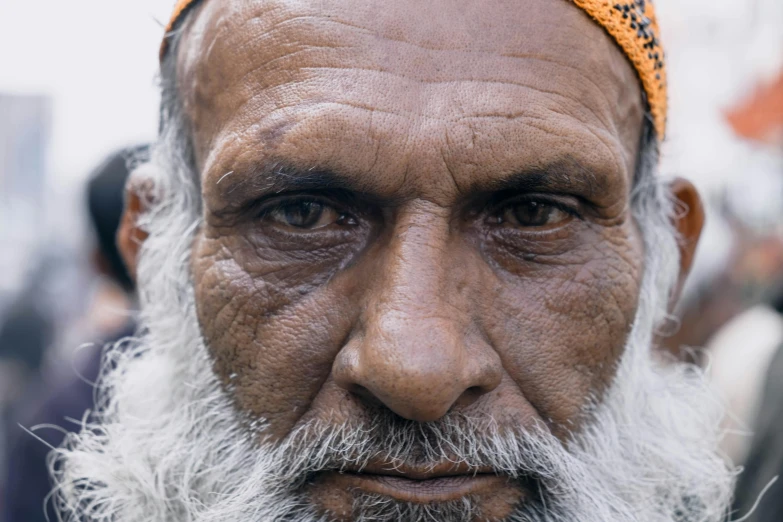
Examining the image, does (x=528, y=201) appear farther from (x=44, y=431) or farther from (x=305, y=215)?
(x=44, y=431)

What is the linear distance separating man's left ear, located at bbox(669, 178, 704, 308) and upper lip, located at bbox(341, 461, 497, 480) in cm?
104

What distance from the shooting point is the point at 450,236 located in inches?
67.2

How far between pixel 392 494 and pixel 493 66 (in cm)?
95

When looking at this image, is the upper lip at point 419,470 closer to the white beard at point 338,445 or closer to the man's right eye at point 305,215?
the white beard at point 338,445

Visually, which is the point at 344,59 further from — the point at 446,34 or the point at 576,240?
the point at 576,240

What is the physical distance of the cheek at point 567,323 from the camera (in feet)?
5.60

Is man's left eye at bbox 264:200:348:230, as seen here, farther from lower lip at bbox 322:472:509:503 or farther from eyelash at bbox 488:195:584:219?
lower lip at bbox 322:472:509:503

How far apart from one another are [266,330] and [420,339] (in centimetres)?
44

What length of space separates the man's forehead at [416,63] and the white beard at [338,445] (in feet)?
1.48

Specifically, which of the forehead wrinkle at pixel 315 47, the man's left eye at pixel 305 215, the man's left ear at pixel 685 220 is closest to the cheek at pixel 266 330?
the man's left eye at pixel 305 215

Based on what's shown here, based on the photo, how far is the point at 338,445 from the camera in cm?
162

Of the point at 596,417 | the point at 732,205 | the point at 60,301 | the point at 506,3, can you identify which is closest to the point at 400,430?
the point at 596,417

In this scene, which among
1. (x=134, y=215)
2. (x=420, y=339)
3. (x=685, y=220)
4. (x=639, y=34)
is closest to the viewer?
(x=420, y=339)

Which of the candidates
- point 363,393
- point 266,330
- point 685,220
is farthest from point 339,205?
point 685,220
